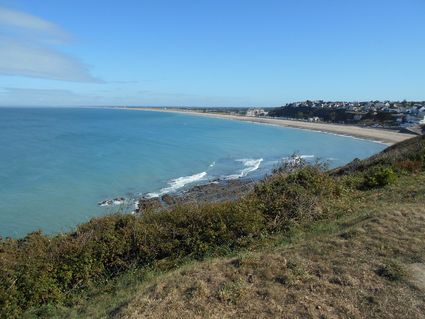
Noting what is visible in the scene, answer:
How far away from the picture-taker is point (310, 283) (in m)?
5.64

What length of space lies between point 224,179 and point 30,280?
2529cm

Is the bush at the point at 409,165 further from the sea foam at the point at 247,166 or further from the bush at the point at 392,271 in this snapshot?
the sea foam at the point at 247,166

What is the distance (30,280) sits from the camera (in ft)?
22.4

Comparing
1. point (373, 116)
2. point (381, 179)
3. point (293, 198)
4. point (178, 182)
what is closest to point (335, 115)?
point (373, 116)

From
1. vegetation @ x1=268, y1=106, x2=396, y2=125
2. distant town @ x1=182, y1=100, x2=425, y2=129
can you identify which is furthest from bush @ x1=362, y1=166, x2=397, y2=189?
vegetation @ x1=268, y1=106, x2=396, y2=125

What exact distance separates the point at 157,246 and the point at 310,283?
3.69 metres

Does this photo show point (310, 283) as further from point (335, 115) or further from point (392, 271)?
point (335, 115)

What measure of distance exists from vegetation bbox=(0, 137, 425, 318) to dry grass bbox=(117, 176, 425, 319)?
0.06 meters

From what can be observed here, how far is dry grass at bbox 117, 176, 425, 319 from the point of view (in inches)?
197

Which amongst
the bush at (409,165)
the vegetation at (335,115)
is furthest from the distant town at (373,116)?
the bush at (409,165)

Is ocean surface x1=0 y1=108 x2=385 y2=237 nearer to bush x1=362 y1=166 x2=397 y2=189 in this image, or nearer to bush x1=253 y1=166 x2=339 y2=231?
bush x1=253 y1=166 x2=339 y2=231

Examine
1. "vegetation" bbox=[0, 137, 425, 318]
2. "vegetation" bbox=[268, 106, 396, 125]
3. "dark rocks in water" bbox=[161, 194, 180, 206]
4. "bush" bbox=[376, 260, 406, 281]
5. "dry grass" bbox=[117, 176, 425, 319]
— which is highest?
"bush" bbox=[376, 260, 406, 281]

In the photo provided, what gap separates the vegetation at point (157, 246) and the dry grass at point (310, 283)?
6 cm

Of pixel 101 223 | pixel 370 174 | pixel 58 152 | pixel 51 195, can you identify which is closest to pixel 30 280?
pixel 101 223
